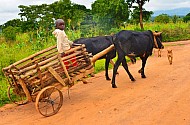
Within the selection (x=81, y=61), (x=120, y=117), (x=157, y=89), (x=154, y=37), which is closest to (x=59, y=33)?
(x=81, y=61)

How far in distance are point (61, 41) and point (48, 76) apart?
95cm

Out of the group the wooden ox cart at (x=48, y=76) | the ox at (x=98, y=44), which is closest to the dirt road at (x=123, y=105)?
the wooden ox cart at (x=48, y=76)

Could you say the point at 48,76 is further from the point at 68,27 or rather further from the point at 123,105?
the point at 68,27

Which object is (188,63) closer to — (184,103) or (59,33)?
(184,103)

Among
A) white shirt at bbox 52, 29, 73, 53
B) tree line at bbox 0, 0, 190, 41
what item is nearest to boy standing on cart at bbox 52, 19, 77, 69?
white shirt at bbox 52, 29, 73, 53

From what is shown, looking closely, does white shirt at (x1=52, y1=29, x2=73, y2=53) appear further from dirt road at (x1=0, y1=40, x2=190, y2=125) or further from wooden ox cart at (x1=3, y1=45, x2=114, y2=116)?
dirt road at (x1=0, y1=40, x2=190, y2=125)

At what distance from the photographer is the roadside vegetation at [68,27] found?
40.6 ft

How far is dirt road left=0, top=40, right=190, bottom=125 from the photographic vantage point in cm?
565

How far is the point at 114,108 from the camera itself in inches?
248

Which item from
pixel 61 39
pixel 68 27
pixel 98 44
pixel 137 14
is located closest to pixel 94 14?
pixel 137 14

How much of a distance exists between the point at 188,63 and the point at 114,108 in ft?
18.4

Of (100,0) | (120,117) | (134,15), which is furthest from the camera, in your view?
(134,15)

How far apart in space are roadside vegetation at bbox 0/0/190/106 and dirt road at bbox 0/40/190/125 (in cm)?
176

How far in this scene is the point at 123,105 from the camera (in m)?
6.47
